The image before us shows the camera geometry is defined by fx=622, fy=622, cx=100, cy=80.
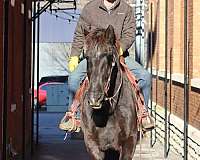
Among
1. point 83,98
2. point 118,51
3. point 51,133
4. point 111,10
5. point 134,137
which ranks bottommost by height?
point 51,133

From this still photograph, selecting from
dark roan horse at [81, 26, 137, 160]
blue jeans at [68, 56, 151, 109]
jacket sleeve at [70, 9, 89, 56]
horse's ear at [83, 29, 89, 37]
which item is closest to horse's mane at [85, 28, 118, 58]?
dark roan horse at [81, 26, 137, 160]

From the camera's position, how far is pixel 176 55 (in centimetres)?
1502

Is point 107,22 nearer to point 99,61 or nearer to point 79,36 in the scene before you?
point 79,36

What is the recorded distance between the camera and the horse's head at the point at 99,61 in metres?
6.64

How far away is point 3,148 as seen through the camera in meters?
9.35

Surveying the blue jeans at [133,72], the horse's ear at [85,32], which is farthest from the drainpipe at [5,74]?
the horse's ear at [85,32]

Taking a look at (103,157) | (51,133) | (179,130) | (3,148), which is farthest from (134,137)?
(51,133)

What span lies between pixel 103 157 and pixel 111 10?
195 centimetres

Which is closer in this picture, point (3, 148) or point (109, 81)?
point (109, 81)

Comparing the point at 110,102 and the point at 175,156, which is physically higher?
the point at 110,102

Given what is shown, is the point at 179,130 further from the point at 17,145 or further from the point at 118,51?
the point at 118,51

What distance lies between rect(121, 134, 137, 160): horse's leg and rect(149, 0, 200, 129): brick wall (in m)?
Answer: 3.81

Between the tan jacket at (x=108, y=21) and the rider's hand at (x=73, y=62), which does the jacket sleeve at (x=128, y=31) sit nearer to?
the tan jacket at (x=108, y=21)

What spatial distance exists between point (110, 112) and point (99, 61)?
89 cm
